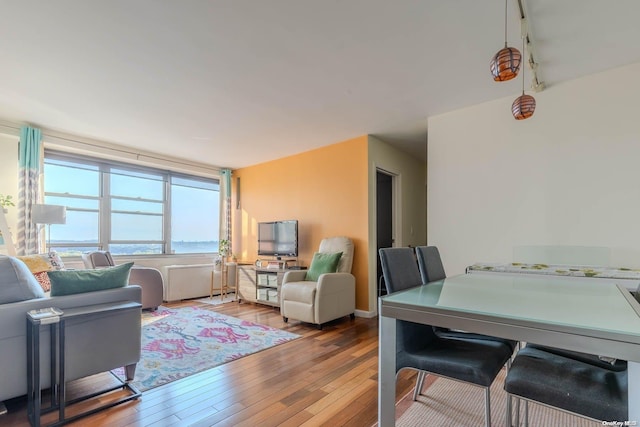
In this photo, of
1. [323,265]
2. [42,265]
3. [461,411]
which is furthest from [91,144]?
[461,411]

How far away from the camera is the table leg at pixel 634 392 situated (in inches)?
36.1

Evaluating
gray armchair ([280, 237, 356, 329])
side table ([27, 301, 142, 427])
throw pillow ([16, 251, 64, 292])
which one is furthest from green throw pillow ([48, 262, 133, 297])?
gray armchair ([280, 237, 356, 329])

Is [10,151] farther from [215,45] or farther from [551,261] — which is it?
[551,261]

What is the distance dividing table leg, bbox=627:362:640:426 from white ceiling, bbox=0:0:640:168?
6.19ft

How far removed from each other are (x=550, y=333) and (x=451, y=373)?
21.0 inches

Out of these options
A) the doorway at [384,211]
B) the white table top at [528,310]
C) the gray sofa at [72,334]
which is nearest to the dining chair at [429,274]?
the white table top at [528,310]

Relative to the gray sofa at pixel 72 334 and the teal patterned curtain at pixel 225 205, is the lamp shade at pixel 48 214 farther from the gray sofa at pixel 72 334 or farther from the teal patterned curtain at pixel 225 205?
the teal patterned curtain at pixel 225 205

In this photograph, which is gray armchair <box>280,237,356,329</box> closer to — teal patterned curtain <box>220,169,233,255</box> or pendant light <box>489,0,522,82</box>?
teal patterned curtain <box>220,169,233,255</box>

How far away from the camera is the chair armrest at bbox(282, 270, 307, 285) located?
3947 mm

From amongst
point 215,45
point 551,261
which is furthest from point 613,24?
point 215,45

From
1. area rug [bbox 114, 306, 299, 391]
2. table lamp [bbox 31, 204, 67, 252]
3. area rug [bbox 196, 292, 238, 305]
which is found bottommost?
area rug [bbox 196, 292, 238, 305]

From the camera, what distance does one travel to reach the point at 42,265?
3.21 m

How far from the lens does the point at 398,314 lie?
1290 mm

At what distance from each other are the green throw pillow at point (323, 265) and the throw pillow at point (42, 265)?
2.81 metres
